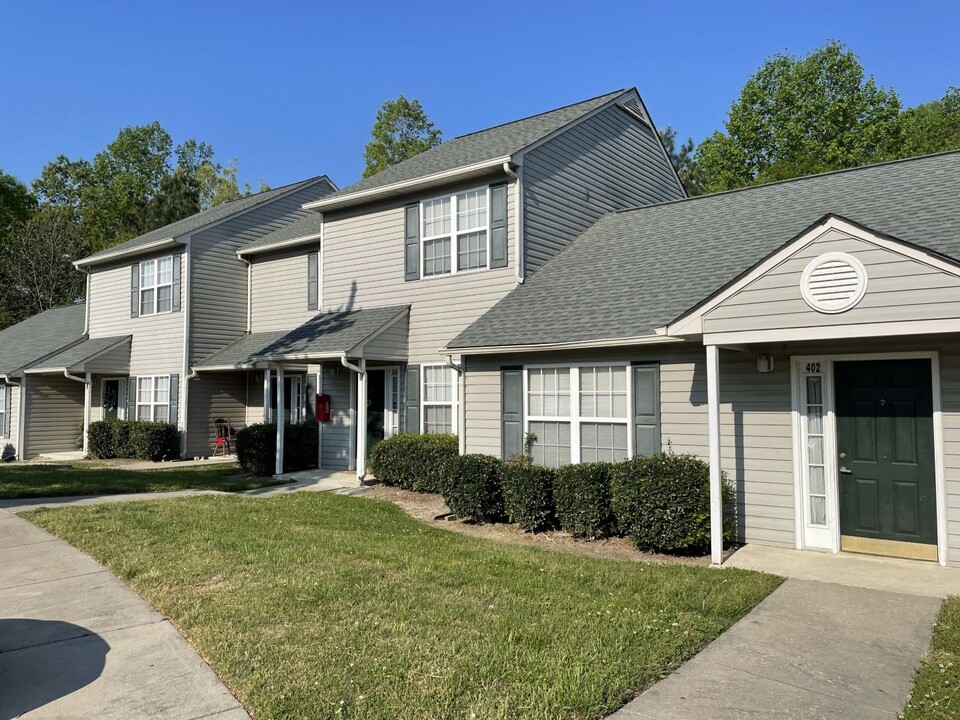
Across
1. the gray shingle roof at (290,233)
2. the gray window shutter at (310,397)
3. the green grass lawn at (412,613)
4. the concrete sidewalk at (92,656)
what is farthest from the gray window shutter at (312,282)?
the concrete sidewalk at (92,656)

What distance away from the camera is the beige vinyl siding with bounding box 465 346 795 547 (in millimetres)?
8133

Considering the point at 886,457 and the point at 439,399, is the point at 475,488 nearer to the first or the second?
the point at 439,399

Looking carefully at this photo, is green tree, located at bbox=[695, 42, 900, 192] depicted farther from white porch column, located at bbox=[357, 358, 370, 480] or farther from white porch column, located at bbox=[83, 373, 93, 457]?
white porch column, located at bbox=[83, 373, 93, 457]

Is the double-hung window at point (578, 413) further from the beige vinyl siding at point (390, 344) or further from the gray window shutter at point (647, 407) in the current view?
the beige vinyl siding at point (390, 344)

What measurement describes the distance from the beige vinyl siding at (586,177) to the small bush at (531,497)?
4.78 meters

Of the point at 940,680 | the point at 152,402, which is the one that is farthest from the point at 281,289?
the point at 940,680

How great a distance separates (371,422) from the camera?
590 inches

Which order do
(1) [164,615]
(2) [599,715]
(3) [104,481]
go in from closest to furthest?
(2) [599,715], (1) [164,615], (3) [104,481]

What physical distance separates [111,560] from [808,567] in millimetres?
→ 7415

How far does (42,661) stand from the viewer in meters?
4.78

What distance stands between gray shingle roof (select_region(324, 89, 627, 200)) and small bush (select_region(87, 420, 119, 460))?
10.4 m

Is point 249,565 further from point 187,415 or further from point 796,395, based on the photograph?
point 187,415

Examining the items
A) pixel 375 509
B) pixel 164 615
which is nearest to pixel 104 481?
pixel 375 509

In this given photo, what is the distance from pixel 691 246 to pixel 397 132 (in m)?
34.2
